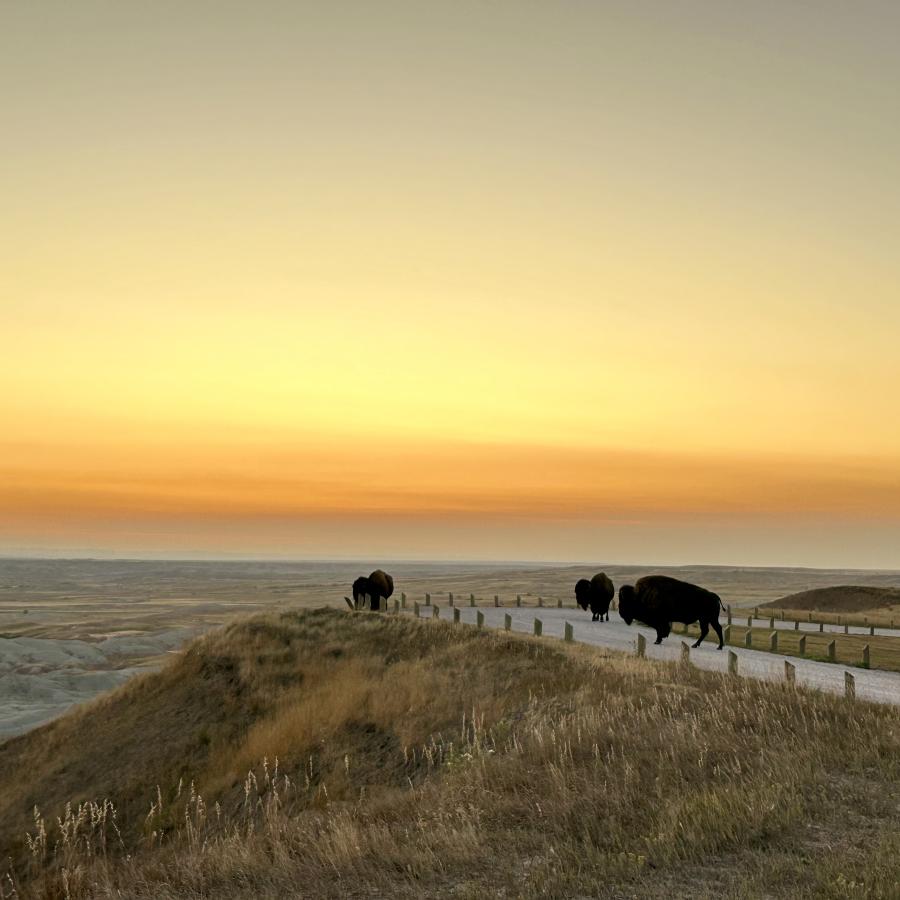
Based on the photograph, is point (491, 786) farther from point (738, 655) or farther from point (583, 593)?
point (583, 593)

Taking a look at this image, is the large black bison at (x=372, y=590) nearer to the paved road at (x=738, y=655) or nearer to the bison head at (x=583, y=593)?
the paved road at (x=738, y=655)

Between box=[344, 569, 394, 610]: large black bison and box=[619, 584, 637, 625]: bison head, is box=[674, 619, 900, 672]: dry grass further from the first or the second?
box=[344, 569, 394, 610]: large black bison

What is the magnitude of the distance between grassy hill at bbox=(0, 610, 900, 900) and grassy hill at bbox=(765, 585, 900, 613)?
5067cm

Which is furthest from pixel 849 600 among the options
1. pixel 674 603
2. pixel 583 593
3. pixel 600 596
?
pixel 674 603

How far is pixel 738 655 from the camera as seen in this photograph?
27.7 metres

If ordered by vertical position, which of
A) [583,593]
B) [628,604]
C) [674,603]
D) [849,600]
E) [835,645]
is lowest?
[849,600]

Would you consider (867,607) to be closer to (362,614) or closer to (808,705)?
(362,614)

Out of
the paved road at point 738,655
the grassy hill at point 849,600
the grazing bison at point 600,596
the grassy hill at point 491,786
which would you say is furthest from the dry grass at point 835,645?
the grassy hill at point 849,600

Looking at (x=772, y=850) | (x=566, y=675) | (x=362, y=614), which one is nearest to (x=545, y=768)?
(x=772, y=850)

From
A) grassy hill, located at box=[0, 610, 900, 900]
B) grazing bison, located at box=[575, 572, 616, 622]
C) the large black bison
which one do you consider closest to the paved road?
grazing bison, located at box=[575, 572, 616, 622]

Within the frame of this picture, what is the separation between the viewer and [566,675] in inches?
809

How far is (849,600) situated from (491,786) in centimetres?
6589

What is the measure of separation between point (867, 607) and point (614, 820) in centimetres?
6594

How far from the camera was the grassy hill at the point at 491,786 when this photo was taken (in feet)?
25.5
